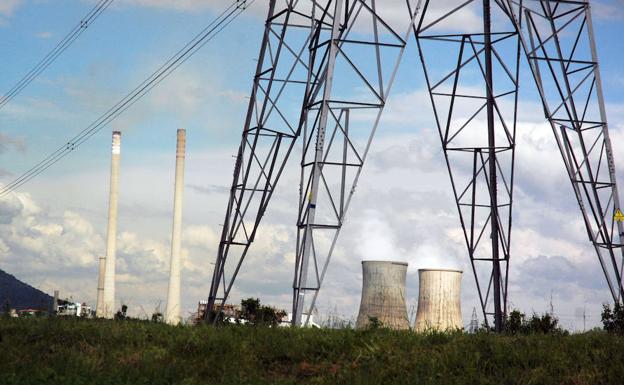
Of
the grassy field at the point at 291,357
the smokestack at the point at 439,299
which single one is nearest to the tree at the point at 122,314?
the grassy field at the point at 291,357

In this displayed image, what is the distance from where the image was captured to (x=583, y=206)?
95.1 ft

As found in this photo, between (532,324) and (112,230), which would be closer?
(532,324)

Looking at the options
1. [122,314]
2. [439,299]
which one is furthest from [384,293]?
[122,314]

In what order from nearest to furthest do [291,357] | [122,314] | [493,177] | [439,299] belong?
[291,357], [122,314], [439,299], [493,177]

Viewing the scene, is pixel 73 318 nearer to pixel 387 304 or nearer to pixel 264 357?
pixel 264 357

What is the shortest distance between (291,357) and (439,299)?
1164 centimetres

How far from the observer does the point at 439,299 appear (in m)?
26.1

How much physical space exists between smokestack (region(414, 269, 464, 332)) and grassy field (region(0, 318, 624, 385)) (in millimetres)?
9142

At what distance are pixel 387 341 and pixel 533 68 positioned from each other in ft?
53.3

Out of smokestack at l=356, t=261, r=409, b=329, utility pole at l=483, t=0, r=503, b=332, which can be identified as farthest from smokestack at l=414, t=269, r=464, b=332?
utility pole at l=483, t=0, r=503, b=332

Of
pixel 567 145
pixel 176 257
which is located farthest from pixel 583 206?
pixel 176 257

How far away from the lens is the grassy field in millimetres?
13812

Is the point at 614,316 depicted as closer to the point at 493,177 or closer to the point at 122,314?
the point at 493,177

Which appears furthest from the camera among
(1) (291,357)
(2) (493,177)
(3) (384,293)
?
(2) (493,177)
